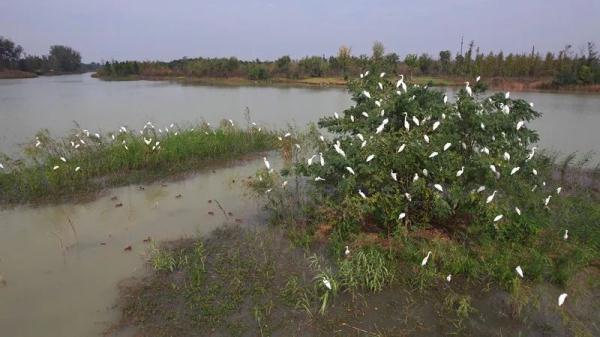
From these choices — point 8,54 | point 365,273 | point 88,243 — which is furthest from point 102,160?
point 8,54

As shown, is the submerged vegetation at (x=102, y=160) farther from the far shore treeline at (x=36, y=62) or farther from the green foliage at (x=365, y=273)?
the far shore treeline at (x=36, y=62)

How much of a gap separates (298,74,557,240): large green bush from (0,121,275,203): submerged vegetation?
3.68 metres

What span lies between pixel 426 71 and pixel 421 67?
62 centimetres

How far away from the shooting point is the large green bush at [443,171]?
361 centimetres

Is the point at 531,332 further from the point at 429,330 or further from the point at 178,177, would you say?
the point at 178,177

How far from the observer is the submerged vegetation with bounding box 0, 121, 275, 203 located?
584 cm

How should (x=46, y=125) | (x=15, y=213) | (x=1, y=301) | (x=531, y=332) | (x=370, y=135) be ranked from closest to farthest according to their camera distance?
(x=531, y=332)
(x=1, y=301)
(x=370, y=135)
(x=15, y=213)
(x=46, y=125)

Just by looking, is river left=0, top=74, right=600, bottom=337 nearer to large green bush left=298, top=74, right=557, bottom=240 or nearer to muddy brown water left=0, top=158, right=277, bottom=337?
muddy brown water left=0, top=158, right=277, bottom=337

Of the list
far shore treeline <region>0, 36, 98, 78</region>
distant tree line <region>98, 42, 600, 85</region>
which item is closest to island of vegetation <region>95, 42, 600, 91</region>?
distant tree line <region>98, 42, 600, 85</region>

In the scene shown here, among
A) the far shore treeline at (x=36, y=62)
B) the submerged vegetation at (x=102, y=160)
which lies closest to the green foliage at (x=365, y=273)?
the submerged vegetation at (x=102, y=160)

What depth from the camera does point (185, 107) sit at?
15156 millimetres

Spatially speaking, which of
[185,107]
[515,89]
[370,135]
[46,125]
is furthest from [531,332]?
[515,89]

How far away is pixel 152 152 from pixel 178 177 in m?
0.83

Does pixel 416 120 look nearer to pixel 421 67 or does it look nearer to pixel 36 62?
pixel 421 67
